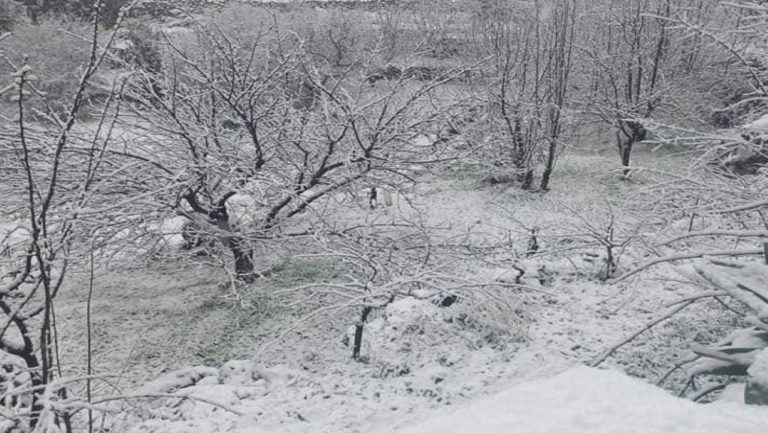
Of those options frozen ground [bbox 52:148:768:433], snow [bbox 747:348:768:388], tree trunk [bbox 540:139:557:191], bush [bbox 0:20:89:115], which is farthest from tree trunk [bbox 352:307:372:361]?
bush [bbox 0:20:89:115]

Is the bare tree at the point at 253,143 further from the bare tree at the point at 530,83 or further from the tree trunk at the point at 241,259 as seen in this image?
the bare tree at the point at 530,83

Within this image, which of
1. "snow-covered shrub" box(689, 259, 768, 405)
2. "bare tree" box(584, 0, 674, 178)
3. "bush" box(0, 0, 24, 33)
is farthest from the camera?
"bush" box(0, 0, 24, 33)

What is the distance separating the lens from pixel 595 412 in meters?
2.61

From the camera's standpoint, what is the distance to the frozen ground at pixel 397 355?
2.84 meters

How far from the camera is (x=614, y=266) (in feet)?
21.3

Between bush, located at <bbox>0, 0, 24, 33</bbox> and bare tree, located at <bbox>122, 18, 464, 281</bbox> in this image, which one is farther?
bush, located at <bbox>0, 0, 24, 33</bbox>

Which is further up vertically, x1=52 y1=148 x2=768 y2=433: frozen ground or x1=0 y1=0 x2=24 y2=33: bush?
x1=0 y1=0 x2=24 y2=33: bush

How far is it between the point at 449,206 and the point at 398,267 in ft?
15.8

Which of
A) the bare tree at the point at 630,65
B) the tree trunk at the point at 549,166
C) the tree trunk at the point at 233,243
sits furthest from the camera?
the bare tree at the point at 630,65

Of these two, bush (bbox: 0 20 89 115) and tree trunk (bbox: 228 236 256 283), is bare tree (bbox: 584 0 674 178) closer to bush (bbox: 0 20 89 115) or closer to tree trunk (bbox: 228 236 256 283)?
tree trunk (bbox: 228 236 256 283)

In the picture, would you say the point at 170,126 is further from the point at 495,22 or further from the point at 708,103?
the point at 708,103

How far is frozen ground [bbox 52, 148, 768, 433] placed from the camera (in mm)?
2844

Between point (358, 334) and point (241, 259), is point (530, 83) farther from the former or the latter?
point (358, 334)

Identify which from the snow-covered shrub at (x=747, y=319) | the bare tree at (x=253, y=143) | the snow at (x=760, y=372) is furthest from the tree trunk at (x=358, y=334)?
the snow at (x=760, y=372)
